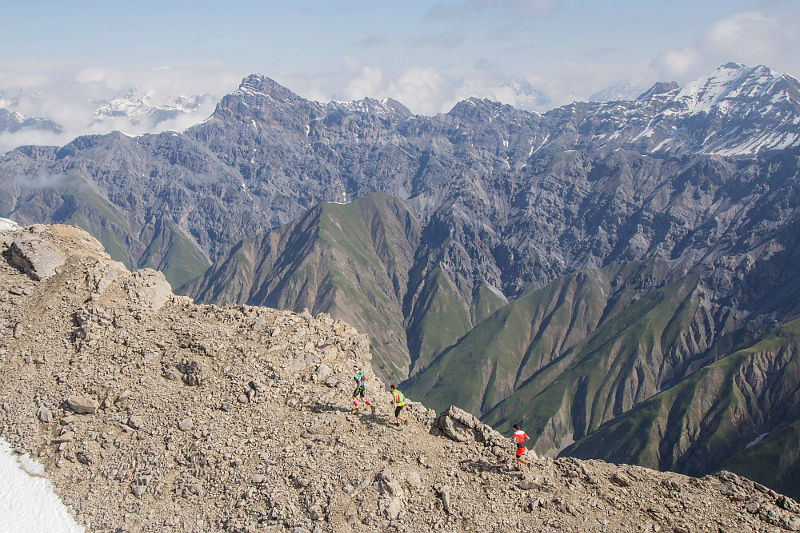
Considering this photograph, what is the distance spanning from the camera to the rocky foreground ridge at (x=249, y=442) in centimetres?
3353

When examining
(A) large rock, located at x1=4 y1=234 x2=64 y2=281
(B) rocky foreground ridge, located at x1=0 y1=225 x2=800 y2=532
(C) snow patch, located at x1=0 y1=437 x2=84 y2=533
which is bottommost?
(C) snow patch, located at x1=0 y1=437 x2=84 y2=533

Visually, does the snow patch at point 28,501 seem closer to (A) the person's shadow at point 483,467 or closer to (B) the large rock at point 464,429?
(B) the large rock at point 464,429

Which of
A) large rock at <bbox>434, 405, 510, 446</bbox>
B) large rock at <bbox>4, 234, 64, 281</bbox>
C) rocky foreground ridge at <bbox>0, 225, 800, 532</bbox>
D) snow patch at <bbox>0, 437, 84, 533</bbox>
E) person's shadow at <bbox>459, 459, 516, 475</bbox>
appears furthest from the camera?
large rock at <bbox>4, 234, 64, 281</bbox>

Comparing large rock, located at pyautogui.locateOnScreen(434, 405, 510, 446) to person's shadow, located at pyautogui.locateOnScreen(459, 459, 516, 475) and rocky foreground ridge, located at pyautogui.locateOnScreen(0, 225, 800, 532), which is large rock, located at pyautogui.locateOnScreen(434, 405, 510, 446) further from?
person's shadow, located at pyautogui.locateOnScreen(459, 459, 516, 475)

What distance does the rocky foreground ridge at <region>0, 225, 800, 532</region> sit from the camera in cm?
3353

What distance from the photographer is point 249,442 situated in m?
37.8

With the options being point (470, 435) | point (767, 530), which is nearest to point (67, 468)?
point (470, 435)

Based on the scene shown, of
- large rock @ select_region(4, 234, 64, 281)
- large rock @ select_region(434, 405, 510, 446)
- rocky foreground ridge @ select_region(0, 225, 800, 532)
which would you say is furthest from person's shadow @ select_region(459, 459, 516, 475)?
large rock @ select_region(4, 234, 64, 281)

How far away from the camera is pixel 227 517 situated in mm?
33531

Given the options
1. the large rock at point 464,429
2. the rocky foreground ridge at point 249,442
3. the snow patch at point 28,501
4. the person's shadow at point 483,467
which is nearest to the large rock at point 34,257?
the rocky foreground ridge at point 249,442

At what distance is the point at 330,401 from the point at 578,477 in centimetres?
1823

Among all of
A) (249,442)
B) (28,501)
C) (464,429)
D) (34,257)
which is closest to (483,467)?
(464,429)

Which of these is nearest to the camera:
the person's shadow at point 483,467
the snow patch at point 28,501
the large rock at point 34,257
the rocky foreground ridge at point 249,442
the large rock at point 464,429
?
the rocky foreground ridge at point 249,442

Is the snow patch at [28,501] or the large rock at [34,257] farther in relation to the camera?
the large rock at [34,257]
